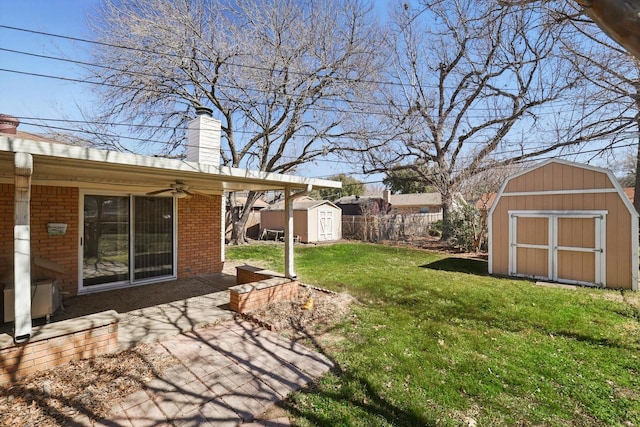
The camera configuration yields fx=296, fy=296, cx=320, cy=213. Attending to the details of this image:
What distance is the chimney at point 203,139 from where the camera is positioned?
538 cm

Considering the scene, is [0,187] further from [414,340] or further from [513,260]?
[513,260]

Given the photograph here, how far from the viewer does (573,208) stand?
738cm

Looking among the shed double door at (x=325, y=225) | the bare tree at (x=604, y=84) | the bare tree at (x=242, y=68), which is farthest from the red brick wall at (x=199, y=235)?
the shed double door at (x=325, y=225)

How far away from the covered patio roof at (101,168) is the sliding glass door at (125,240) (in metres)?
0.46

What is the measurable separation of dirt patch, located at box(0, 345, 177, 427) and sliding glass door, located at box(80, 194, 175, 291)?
11.6ft

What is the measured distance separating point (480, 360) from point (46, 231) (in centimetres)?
729

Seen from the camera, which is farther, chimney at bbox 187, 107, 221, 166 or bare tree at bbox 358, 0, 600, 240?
bare tree at bbox 358, 0, 600, 240

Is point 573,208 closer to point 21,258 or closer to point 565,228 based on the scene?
point 565,228

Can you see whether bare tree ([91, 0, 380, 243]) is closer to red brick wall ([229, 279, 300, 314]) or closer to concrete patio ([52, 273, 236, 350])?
concrete patio ([52, 273, 236, 350])

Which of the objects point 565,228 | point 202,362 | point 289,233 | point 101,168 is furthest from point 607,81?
point 101,168

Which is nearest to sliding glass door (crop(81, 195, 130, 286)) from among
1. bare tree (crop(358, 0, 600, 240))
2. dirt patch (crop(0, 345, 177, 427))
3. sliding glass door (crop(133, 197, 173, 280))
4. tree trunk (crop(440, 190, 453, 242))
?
sliding glass door (crop(133, 197, 173, 280))

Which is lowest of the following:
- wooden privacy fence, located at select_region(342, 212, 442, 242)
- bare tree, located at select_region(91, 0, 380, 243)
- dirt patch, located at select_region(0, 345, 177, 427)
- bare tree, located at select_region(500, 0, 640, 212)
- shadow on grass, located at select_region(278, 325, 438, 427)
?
shadow on grass, located at select_region(278, 325, 438, 427)

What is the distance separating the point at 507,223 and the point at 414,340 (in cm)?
631

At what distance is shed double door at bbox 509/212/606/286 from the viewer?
7059 mm
